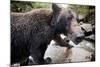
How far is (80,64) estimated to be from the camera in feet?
8.33

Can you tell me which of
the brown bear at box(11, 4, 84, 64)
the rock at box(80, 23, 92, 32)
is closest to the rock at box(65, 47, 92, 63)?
the brown bear at box(11, 4, 84, 64)

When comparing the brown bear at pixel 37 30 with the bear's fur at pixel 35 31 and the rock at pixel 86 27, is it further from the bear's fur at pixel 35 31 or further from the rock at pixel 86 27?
the rock at pixel 86 27

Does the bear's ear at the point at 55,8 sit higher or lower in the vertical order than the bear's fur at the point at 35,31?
higher

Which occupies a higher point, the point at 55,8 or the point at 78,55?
the point at 55,8

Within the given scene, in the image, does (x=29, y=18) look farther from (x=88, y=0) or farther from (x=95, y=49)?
(x=95, y=49)

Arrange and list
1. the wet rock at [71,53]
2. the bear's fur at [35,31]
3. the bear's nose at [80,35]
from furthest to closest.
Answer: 1. the bear's nose at [80,35]
2. the wet rock at [71,53]
3. the bear's fur at [35,31]

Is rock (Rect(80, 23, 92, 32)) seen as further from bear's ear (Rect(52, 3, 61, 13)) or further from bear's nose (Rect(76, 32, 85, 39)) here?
bear's ear (Rect(52, 3, 61, 13))

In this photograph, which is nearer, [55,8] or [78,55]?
[55,8]

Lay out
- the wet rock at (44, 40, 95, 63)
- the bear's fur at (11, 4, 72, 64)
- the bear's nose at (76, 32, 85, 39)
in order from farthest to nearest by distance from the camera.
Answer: the bear's nose at (76, 32, 85, 39)
the wet rock at (44, 40, 95, 63)
the bear's fur at (11, 4, 72, 64)

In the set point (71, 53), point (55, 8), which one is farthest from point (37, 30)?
point (71, 53)

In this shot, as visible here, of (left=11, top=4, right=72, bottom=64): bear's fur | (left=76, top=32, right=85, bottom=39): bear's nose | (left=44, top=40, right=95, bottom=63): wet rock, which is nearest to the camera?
(left=11, top=4, right=72, bottom=64): bear's fur

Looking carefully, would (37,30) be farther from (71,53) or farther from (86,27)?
(86,27)

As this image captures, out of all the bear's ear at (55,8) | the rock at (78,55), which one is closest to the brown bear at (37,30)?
the bear's ear at (55,8)
